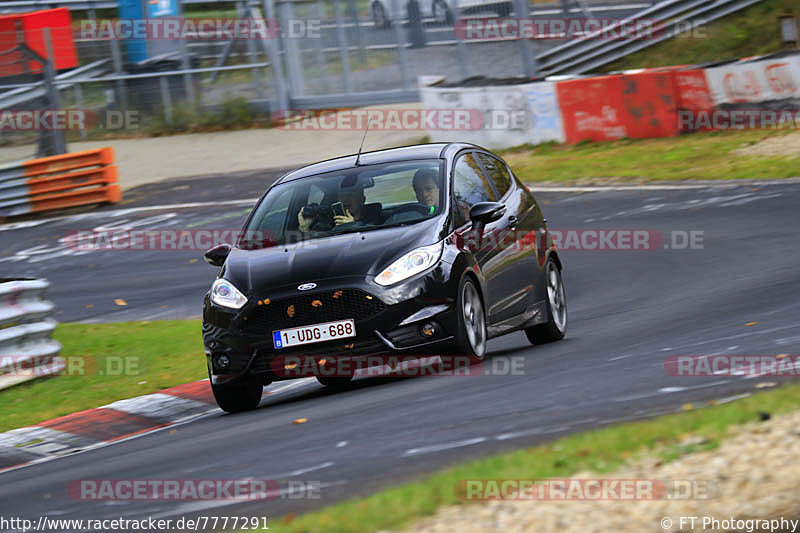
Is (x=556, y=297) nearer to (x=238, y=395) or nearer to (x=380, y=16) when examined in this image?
(x=238, y=395)

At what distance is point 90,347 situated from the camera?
13.0m

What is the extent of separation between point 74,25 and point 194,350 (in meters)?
24.1

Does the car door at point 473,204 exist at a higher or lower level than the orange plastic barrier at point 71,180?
higher

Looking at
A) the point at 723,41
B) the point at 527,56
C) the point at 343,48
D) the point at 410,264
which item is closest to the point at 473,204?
the point at 410,264

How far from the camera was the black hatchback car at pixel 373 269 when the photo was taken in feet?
29.2

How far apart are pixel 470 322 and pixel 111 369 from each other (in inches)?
162

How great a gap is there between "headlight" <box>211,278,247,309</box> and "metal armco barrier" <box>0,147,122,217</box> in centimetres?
1651

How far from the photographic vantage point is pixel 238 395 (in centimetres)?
956

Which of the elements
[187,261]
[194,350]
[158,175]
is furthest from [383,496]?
[158,175]

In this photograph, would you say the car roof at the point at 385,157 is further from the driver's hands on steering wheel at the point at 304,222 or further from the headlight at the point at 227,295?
the headlight at the point at 227,295

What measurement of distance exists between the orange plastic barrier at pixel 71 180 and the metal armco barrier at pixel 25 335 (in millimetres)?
13977
